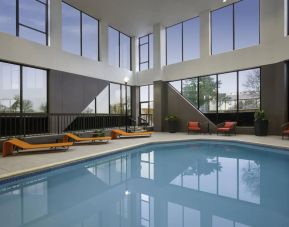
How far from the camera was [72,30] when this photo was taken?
10680 mm

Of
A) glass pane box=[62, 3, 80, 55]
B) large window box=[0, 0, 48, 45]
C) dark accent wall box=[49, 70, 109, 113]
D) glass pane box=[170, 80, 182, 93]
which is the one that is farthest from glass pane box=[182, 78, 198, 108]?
large window box=[0, 0, 48, 45]

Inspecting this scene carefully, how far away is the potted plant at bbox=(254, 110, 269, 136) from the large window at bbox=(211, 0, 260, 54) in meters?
3.50

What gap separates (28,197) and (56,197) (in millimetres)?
463

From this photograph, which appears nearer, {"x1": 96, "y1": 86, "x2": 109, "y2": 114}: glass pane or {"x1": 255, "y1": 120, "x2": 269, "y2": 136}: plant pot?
{"x1": 255, "y1": 120, "x2": 269, "y2": 136}: plant pot

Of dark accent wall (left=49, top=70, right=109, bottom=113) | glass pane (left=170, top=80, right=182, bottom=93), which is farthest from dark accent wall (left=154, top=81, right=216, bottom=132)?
dark accent wall (left=49, top=70, right=109, bottom=113)

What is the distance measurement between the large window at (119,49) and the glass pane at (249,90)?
24.1 feet

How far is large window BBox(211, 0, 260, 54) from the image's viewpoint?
10.5 meters

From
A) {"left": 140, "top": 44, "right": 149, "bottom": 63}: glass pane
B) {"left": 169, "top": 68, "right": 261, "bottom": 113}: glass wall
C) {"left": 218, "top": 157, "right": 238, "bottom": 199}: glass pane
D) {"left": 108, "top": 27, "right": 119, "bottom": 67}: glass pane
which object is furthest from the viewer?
{"left": 140, "top": 44, "right": 149, "bottom": 63}: glass pane

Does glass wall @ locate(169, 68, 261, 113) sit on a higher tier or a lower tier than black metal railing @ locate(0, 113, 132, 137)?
higher

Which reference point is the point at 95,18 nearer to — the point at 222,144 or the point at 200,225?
the point at 222,144

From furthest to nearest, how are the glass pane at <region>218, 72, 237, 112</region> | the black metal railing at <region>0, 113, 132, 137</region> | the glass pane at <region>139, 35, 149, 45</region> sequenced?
the glass pane at <region>139, 35, 149, 45</region>, the glass pane at <region>218, 72, 237, 112</region>, the black metal railing at <region>0, 113, 132, 137</region>

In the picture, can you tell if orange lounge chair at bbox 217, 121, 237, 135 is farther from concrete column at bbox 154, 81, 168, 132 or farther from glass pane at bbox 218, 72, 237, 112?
concrete column at bbox 154, 81, 168, 132

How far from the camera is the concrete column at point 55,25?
30.8ft

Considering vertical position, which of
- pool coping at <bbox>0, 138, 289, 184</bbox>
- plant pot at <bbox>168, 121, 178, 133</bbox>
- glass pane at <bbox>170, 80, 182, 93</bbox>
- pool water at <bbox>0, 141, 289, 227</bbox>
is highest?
glass pane at <bbox>170, 80, 182, 93</bbox>
